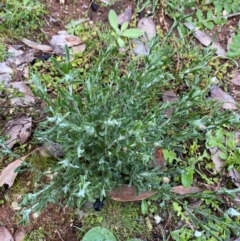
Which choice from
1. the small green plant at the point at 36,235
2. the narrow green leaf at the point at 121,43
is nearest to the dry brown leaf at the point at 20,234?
the small green plant at the point at 36,235

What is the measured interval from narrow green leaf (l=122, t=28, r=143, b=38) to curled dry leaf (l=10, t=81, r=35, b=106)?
24.6 inches

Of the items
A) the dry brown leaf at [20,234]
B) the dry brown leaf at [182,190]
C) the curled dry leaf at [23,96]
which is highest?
the curled dry leaf at [23,96]

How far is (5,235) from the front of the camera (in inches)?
90.4

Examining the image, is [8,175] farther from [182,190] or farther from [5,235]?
[182,190]

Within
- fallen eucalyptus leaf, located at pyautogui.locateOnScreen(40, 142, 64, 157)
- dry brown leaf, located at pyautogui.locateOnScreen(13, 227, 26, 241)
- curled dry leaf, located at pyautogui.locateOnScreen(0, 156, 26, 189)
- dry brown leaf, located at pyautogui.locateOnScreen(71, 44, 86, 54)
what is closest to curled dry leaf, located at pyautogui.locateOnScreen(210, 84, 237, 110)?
dry brown leaf, located at pyautogui.locateOnScreen(71, 44, 86, 54)

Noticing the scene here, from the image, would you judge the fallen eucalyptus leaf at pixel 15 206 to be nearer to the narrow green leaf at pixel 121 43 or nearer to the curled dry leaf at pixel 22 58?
the curled dry leaf at pixel 22 58

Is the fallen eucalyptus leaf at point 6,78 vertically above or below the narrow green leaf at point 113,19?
below

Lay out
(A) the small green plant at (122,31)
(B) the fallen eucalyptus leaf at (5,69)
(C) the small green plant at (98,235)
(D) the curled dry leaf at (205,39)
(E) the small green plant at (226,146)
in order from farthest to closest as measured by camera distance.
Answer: (D) the curled dry leaf at (205,39)
(A) the small green plant at (122,31)
(B) the fallen eucalyptus leaf at (5,69)
(E) the small green plant at (226,146)
(C) the small green plant at (98,235)

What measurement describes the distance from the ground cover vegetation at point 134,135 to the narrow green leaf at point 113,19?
0.06 ft

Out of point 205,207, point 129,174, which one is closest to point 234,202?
point 205,207

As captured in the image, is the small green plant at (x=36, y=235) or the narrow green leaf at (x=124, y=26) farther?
the narrow green leaf at (x=124, y=26)

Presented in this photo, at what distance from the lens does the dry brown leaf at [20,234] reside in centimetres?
230

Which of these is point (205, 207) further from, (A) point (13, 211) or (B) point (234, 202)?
(A) point (13, 211)

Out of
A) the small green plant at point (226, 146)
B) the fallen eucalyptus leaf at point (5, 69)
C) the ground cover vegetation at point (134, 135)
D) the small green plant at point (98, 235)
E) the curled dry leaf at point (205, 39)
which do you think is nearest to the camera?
the ground cover vegetation at point (134, 135)
